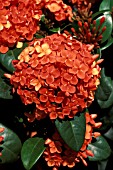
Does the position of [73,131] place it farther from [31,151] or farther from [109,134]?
[109,134]

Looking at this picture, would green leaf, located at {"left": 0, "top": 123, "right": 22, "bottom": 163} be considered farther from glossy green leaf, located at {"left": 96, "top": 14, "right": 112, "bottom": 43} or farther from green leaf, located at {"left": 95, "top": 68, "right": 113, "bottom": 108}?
glossy green leaf, located at {"left": 96, "top": 14, "right": 112, "bottom": 43}

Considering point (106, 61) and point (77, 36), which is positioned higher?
point (77, 36)

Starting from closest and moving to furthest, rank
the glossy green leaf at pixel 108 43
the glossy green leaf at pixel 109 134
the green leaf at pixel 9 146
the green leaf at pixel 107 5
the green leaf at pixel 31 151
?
the green leaf at pixel 31 151 < the green leaf at pixel 9 146 < the glossy green leaf at pixel 108 43 < the green leaf at pixel 107 5 < the glossy green leaf at pixel 109 134

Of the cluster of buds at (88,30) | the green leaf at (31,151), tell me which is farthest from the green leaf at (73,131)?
the cluster of buds at (88,30)

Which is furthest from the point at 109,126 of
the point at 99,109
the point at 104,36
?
the point at 104,36

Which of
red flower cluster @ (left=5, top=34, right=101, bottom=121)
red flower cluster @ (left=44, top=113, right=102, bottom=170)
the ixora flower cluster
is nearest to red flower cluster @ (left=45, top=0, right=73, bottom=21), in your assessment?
the ixora flower cluster

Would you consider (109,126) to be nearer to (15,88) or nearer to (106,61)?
(106,61)

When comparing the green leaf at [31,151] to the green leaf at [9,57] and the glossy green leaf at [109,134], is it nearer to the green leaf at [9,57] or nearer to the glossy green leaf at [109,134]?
the green leaf at [9,57]
